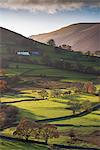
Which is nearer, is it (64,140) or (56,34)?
(64,140)

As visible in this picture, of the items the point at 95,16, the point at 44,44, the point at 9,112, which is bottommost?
the point at 9,112

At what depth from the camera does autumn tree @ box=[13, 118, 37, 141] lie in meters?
2.42

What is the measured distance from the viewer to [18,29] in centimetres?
254

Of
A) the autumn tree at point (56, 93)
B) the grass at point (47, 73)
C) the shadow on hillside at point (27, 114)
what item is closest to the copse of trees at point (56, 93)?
the autumn tree at point (56, 93)

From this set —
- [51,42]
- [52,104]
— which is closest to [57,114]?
[52,104]

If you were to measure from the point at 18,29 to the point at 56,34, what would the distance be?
0.32 metres

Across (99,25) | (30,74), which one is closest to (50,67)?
(30,74)

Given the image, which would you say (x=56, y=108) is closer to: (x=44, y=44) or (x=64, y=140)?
(x=64, y=140)

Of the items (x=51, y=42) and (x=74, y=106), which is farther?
(x=51, y=42)

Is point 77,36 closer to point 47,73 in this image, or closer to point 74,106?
point 47,73

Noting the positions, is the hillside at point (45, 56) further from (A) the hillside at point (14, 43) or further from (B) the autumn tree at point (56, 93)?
(B) the autumn tree at point (56, 93)

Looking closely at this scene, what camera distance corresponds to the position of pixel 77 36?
2574mm

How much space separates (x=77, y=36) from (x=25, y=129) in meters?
0.88

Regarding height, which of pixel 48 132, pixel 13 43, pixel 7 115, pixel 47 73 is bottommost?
pixel 48 132
